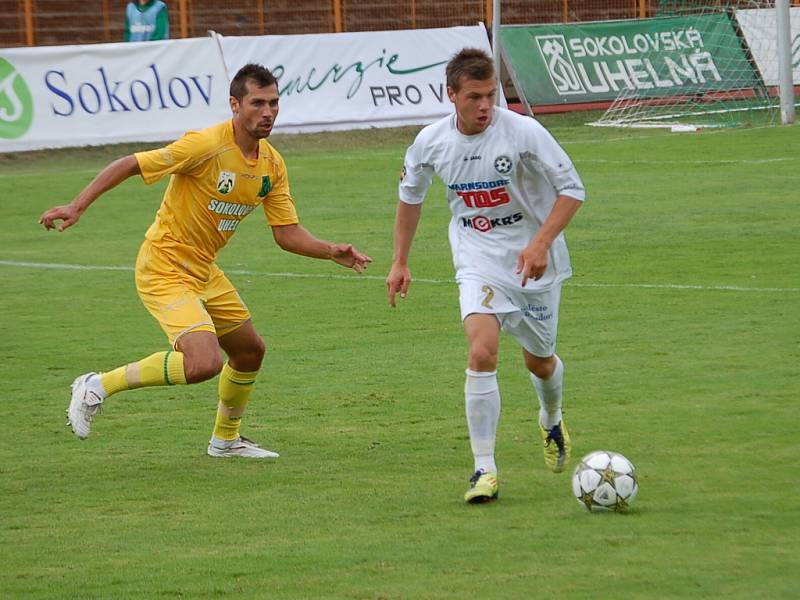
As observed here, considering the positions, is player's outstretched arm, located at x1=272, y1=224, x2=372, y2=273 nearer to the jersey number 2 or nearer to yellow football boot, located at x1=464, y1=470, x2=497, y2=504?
the jersey number 2

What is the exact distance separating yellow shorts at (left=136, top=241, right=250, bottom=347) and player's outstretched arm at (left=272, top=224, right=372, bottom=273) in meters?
0.40

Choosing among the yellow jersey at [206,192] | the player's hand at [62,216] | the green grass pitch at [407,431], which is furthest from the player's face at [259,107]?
the green grass pitch at [407,431]

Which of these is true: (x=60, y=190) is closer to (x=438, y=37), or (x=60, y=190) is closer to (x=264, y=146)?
(x=438, y=37)

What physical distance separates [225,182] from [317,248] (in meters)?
0.62

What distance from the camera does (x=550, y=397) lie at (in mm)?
7324

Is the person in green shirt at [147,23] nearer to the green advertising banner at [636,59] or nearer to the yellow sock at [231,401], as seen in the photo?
the green advertising banner at [636,59]

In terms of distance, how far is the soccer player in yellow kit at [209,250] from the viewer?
296 inches

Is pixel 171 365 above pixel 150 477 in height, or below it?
above

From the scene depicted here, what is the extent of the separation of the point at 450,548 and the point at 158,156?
→ 271cm

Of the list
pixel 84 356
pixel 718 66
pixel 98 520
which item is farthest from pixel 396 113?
pixel 98 520

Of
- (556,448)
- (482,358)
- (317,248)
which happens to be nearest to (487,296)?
(482,358)

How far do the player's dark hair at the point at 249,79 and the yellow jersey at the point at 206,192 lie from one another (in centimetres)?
20

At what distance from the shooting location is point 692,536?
590cm

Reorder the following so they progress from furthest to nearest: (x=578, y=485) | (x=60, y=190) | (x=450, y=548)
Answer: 1. (x=60, y=190)
2. (x=578, y=485)
3. (x=450, y=548)
